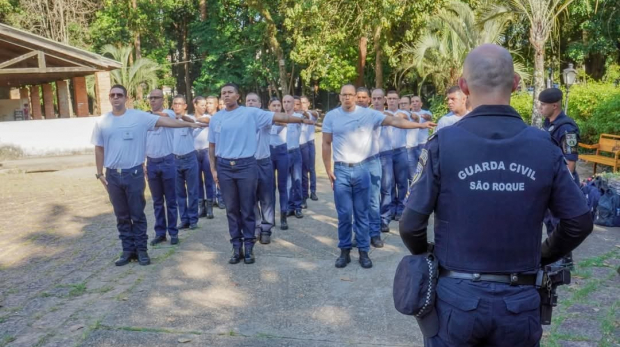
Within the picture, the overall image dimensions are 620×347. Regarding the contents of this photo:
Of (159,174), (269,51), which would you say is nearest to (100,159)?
(159,174)

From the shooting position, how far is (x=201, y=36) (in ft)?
112

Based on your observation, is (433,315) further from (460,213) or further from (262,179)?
(262,179)

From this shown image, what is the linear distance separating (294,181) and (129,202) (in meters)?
3.31

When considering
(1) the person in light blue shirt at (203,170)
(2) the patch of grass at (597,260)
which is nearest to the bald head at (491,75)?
(2) the patch of grass at (597,260)

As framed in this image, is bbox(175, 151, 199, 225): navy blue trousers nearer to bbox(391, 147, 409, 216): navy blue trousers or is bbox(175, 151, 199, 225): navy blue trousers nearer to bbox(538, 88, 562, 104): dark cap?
bbox(391, 147, 409, 216): navy blue trousers

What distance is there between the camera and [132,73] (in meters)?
30.4

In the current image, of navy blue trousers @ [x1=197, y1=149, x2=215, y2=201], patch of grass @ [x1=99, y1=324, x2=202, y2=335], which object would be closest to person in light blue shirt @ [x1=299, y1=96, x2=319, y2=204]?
navy blue trousers @ [x1=197, y1=149, x2=215, y2=201]

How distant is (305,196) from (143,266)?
400 centimetres

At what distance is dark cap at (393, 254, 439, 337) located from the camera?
2418 mm

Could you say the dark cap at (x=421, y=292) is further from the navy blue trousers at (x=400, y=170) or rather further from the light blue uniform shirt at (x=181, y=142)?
the light blue uniform shirt at (x=181, y=142)

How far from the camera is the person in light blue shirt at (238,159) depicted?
250 inches

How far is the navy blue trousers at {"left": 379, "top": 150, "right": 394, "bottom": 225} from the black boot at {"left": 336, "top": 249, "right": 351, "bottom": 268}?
182 centimetres

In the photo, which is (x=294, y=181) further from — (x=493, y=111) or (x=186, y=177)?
(x=493, y=111)

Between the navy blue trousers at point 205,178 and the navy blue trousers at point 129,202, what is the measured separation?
8.39 ft
